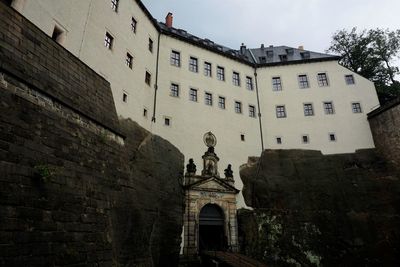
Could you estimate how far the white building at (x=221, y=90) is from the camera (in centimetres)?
1509

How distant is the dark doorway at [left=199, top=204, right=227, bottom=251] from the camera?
709 inches

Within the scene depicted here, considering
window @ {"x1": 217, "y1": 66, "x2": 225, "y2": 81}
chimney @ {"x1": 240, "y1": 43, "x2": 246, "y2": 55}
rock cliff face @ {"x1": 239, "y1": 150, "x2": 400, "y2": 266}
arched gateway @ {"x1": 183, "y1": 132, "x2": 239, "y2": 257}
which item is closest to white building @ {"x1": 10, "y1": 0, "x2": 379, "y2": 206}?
window @ {"x1": 217, "y1": 66, "x2": 225, "y2": 81}

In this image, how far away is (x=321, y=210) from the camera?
18.8 m

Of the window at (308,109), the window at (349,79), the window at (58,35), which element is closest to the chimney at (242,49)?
the window at (308,109)

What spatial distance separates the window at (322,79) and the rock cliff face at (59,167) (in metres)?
19.3

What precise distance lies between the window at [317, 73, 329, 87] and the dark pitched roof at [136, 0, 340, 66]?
5.18 ft

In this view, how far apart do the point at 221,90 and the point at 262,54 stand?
1041 centimetres

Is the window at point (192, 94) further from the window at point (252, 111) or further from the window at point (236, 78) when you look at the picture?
the window at point (252, 111)

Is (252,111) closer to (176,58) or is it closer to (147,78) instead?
(176,58)

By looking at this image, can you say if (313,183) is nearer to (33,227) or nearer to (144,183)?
(144,183)

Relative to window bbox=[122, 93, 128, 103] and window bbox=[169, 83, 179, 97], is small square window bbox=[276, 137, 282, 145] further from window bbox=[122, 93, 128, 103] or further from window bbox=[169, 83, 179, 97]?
window bbox=[122, 93, 128, 103]

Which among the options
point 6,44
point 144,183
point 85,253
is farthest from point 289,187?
point 6,44

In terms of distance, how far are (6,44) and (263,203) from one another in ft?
56.6

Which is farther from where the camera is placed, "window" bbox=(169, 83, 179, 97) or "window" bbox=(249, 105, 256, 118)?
"window" bbox=(249, 105, 256, 118)
